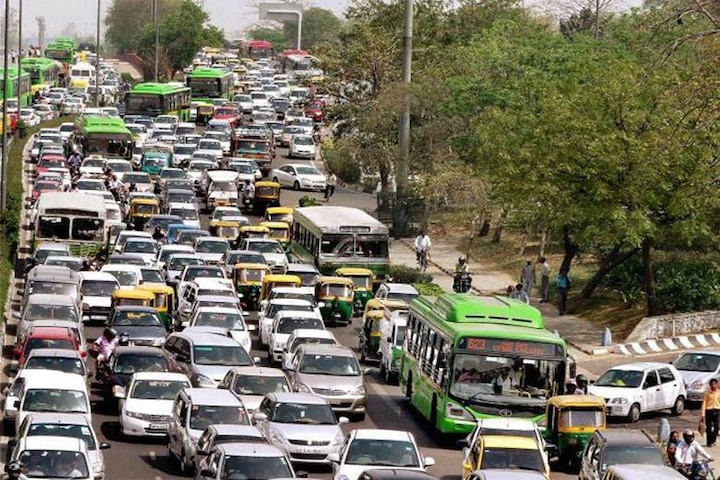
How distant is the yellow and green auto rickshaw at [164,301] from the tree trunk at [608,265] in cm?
1354

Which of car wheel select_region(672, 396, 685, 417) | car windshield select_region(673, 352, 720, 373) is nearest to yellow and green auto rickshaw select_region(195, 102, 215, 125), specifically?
car windshield select_region(673, 352, 720, 373)

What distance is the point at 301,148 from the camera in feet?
327

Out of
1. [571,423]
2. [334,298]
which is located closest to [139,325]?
[334,298]

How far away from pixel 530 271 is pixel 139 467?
25.6 metres

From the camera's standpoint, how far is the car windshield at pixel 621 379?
4038 centimetres

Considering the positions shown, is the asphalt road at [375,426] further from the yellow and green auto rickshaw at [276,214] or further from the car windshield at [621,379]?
the yellow and green auto rickshaw at [276,214]

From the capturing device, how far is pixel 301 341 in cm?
4194

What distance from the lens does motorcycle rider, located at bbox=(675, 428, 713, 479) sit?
3125 centimetres

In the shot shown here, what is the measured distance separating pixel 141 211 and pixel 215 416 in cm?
3775

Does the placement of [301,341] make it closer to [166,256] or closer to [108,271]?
[108,271]

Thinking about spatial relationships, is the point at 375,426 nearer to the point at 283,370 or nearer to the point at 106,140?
the point at 283,370

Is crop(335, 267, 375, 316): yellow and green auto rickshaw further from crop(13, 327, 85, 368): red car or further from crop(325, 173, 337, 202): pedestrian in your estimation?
crop(325, 173, 337, 202): pedestrian

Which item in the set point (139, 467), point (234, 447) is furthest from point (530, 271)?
point (234, 447)

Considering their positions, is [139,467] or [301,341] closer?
[139,467]
